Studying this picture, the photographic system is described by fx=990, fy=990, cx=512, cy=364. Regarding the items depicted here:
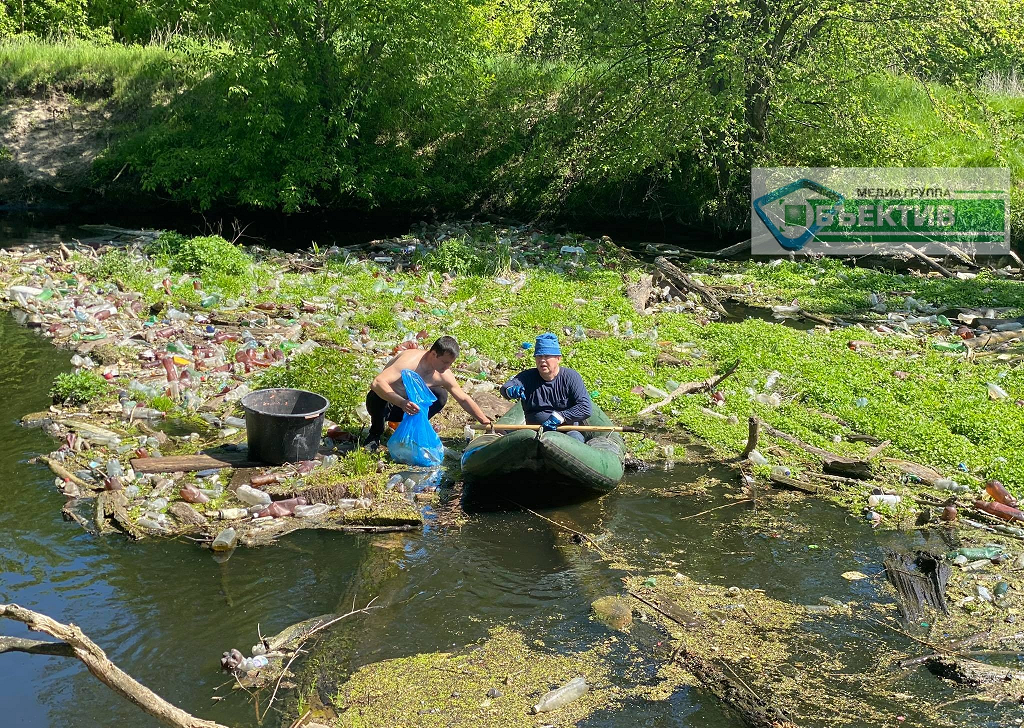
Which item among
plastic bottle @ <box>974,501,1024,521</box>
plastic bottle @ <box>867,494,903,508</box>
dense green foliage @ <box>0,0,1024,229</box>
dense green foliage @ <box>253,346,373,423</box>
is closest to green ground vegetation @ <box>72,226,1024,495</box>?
dense green foliage @ <box>253,346,373,423</box>

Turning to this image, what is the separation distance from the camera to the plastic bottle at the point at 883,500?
7.75 metres

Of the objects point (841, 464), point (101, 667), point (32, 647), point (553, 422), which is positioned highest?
point (32, 647)

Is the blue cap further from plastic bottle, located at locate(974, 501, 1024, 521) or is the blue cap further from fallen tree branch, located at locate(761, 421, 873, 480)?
plastic bottle, located at locate(974, 501, 1024, 521)

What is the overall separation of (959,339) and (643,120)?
322 inches

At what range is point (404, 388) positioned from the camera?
8.09 m

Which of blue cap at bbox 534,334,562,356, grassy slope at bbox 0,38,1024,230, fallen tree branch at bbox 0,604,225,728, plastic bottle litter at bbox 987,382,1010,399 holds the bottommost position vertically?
plastic bottle litter at bbox 987,382,1010,399

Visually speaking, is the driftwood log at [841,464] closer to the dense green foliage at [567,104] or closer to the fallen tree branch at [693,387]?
the fallen tree branch at [693,387]

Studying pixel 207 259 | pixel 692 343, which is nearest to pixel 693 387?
pixel 692 343

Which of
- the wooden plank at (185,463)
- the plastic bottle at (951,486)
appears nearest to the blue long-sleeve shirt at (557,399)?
the wooden plank at (185,463)

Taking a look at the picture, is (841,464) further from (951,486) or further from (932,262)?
(932,262)

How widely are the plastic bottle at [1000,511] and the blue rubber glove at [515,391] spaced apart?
3.61 meters

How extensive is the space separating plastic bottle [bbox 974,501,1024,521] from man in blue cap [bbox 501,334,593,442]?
122 inches

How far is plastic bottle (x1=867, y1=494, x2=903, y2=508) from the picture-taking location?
775 cm

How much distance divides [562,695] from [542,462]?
2.36 meters
